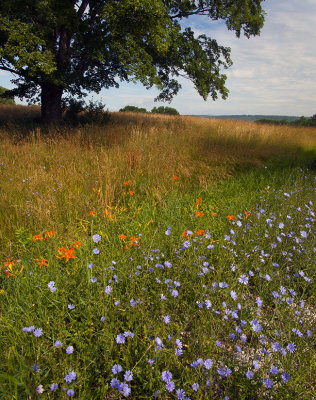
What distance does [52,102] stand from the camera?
9281 mm

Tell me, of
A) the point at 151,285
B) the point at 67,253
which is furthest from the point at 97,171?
the point at 151,285

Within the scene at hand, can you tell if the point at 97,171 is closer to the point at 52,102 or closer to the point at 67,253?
the point at 67,253

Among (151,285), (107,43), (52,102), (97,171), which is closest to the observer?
(151,285)

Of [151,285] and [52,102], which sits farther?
[52,102]

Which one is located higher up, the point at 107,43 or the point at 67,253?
the point at 107,43

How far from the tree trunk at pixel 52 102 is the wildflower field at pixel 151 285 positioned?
201 inches

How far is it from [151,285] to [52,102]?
971 cm

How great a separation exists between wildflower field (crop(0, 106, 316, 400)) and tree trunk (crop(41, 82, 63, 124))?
5.09m

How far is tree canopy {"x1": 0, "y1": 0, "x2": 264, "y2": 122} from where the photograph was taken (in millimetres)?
5852

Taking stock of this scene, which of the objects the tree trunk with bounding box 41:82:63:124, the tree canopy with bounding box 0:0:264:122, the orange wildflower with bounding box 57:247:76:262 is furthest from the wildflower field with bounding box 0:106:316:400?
the tree trunk with bounding box 41:82:63:124

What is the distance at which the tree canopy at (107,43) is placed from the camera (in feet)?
19.2

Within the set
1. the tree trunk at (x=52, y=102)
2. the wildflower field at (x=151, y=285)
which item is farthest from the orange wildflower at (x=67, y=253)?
the tree trunk at (x=52, y=102)

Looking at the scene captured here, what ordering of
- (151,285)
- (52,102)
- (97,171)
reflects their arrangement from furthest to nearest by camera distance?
(52,102) < (97,171) < (151,285)

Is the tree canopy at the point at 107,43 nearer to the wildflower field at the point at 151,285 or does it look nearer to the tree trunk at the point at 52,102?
the tree trunk at the point at 52,102
